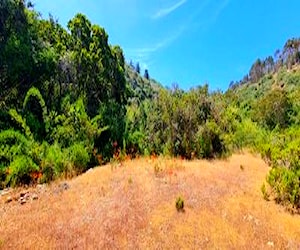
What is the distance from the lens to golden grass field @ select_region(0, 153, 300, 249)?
5.89m

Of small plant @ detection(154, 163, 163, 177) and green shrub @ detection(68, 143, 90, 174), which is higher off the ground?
green shrub @ detection(68, 143, 90, 174)

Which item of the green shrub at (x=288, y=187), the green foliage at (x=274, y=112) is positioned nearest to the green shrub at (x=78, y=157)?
the green shrub at (x=288, y=187)

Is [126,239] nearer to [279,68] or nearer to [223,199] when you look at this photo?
[223,199]

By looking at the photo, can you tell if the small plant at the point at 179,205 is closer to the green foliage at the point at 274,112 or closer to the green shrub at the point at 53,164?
the green shrub at the point at 53,164

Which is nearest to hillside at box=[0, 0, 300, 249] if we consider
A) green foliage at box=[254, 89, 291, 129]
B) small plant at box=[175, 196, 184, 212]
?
small plant at box=[175, 196, 184, 212]

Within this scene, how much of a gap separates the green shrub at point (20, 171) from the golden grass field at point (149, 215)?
876 millimetres

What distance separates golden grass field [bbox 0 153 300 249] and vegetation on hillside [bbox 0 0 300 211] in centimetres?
106

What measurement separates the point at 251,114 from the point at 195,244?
26.7 metres

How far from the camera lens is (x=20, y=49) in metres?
12.1

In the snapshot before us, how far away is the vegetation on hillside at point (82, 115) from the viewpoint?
31.3 ft

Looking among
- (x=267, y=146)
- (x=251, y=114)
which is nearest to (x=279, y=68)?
(x=251, y=114)

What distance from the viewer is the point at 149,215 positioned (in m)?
6.78

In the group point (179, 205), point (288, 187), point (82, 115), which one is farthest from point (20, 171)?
point (288, 187)

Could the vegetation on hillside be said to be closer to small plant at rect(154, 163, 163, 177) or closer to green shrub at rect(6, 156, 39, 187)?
green shrub at rect(6, 156, 39, 187)
